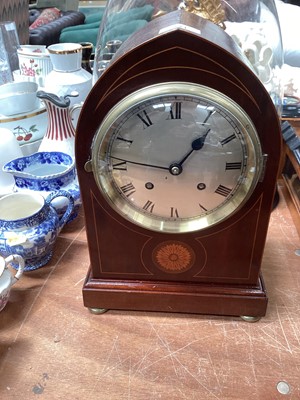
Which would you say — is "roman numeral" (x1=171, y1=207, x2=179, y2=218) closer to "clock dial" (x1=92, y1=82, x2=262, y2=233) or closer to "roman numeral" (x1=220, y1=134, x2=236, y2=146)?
"clock dial" (x1=92, y1=82, x2=262, y2=233)

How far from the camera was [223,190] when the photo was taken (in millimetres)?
586

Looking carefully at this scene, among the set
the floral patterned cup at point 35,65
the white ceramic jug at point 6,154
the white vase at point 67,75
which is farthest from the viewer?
the floral patterned cup at point 35,65

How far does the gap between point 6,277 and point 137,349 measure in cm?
25

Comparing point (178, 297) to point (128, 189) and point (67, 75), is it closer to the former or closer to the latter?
point (128, 189)

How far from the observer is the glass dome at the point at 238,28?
81cm

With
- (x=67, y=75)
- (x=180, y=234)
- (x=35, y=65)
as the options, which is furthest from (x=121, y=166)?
(x=35, y=65)

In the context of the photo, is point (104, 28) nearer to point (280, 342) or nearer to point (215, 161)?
point (215, 161)

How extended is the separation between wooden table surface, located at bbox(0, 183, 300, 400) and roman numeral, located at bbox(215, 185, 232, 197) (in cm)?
24

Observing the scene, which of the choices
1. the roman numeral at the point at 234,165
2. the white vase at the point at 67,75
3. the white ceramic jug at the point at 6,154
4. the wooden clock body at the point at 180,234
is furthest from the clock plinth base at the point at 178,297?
the white vase at the point at 67,75

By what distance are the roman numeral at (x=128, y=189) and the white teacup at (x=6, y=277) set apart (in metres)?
0.24

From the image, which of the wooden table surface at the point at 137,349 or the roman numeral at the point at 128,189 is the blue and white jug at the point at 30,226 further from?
the roman numeral at the point at 128,189

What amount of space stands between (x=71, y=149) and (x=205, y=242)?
17.7 inches

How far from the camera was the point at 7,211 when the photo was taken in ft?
2.64

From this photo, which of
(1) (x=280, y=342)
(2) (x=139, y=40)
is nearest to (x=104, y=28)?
(2) (x=139, y=40)
